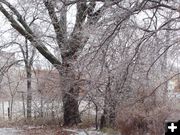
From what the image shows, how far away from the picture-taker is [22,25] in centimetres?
1503

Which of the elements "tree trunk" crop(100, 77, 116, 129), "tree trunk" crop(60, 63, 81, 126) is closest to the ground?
"tree trunk" crop(100, 77, 116, 129)

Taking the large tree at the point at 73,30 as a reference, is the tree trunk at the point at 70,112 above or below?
below

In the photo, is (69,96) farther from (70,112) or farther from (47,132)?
(47,132)

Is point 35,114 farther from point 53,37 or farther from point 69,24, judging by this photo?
point 69,24

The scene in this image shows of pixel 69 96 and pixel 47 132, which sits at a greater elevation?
pixel 69 96

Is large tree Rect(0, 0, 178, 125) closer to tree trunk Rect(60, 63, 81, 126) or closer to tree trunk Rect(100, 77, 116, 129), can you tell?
tree trunk Rect(60, 63, 81, 126)

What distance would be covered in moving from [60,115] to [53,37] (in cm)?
344

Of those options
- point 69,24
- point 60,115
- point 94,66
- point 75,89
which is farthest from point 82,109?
point 94,66

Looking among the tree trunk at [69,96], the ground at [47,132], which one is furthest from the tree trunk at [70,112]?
the ground at [47,132]

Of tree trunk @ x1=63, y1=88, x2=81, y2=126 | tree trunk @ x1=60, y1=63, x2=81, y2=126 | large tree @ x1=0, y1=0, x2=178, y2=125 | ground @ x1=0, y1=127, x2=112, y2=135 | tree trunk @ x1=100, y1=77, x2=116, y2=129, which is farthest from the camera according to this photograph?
tree trunk @ x1=63, y1=88, x2=81, y2=126

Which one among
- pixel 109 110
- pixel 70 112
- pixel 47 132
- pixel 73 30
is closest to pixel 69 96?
pixel 70 112

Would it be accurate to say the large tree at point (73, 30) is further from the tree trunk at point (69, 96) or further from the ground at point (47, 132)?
the ground at point (47, 132)

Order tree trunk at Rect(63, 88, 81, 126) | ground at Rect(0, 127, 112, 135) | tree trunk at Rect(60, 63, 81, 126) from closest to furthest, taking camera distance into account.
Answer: tree trunk at Rect(60, 63, 81, 126) → ground at Rect(0, 127, 112, 135) → tree trunk at Rect(63, 88, 81, 126)

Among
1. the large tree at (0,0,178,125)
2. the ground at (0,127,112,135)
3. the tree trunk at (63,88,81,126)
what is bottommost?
the ground at (0,127,112,135)
